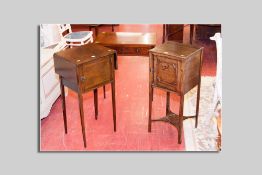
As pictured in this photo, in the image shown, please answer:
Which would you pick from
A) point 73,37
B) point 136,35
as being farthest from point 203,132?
point 73,37

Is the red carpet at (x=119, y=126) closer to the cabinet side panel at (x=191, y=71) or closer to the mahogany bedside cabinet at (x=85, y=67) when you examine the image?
the mahogany bedside cabinet at (x=85, y=67)

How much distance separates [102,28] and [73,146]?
11.7ft

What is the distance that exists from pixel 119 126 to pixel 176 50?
108cm

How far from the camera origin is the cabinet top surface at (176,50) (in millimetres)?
3195

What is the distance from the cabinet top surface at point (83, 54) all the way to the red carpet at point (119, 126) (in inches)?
35.5

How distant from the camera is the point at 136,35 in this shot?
4.44 m

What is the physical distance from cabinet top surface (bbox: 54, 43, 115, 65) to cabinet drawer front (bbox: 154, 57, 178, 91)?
1.48ft

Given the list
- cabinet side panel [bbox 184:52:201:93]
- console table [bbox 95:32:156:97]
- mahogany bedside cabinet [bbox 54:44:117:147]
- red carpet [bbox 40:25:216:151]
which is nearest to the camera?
mahogany bedside cabinet [bbox 54:44:117:147]

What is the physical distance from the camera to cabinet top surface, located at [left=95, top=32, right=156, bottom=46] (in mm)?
4223

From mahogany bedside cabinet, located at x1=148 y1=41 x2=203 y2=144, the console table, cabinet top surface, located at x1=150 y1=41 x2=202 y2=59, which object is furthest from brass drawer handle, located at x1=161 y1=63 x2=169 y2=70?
the console table

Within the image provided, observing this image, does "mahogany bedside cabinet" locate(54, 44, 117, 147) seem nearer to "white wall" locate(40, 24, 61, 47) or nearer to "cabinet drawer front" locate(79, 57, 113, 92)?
"cabinet drawer front" locate(79, 57, 113, 92)

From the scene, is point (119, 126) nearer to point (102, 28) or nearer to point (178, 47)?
point (178, 47)

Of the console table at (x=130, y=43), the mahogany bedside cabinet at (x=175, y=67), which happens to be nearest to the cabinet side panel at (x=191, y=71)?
the mahogany bedside cabinet at (x=175, y=67)

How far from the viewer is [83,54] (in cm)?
326
